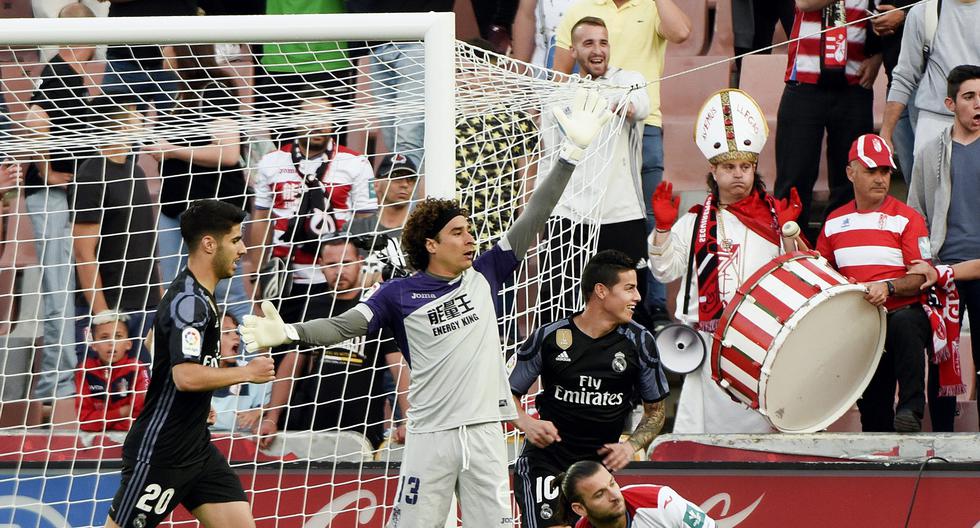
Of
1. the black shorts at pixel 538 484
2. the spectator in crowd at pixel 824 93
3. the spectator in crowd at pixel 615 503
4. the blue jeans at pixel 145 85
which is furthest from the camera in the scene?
the spectator in crowd at pixel 824 93

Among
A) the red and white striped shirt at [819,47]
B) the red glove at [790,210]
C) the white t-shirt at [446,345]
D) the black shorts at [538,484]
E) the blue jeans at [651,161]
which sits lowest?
the black shorts at [538,484]

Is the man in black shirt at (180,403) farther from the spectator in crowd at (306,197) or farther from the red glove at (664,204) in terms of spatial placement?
the red glove at (664,204)

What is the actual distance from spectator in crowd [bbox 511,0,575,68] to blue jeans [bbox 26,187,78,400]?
3.10m

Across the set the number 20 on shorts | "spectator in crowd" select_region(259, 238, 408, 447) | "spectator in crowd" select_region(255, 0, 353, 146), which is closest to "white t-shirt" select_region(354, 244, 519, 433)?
the number 20 on shorts

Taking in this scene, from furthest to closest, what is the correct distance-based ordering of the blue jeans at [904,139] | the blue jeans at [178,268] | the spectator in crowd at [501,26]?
A: the spectator in crowd at [501,26] < the blue jeans at [904,139] < the blue jeans at [178,268]

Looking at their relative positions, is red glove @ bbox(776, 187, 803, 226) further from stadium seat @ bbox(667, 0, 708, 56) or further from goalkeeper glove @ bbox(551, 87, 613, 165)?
stadium seat @ bbox(667, 0, 708, 56)

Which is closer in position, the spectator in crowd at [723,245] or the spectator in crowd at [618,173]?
the spectator in crowd at [723,245]

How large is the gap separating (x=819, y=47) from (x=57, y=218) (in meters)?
4.50

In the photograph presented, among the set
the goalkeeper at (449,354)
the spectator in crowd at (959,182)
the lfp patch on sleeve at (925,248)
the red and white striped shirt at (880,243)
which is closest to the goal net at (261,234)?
the goalkeeper at (449,354)

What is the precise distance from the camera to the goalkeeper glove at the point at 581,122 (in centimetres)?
571

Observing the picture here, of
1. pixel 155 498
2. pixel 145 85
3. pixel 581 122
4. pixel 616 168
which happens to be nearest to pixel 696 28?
pixel 616 168

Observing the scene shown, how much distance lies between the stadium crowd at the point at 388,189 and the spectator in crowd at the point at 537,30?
17 cm

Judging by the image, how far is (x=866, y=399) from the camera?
24.8 ft

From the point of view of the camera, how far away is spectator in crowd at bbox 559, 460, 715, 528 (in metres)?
5.45
